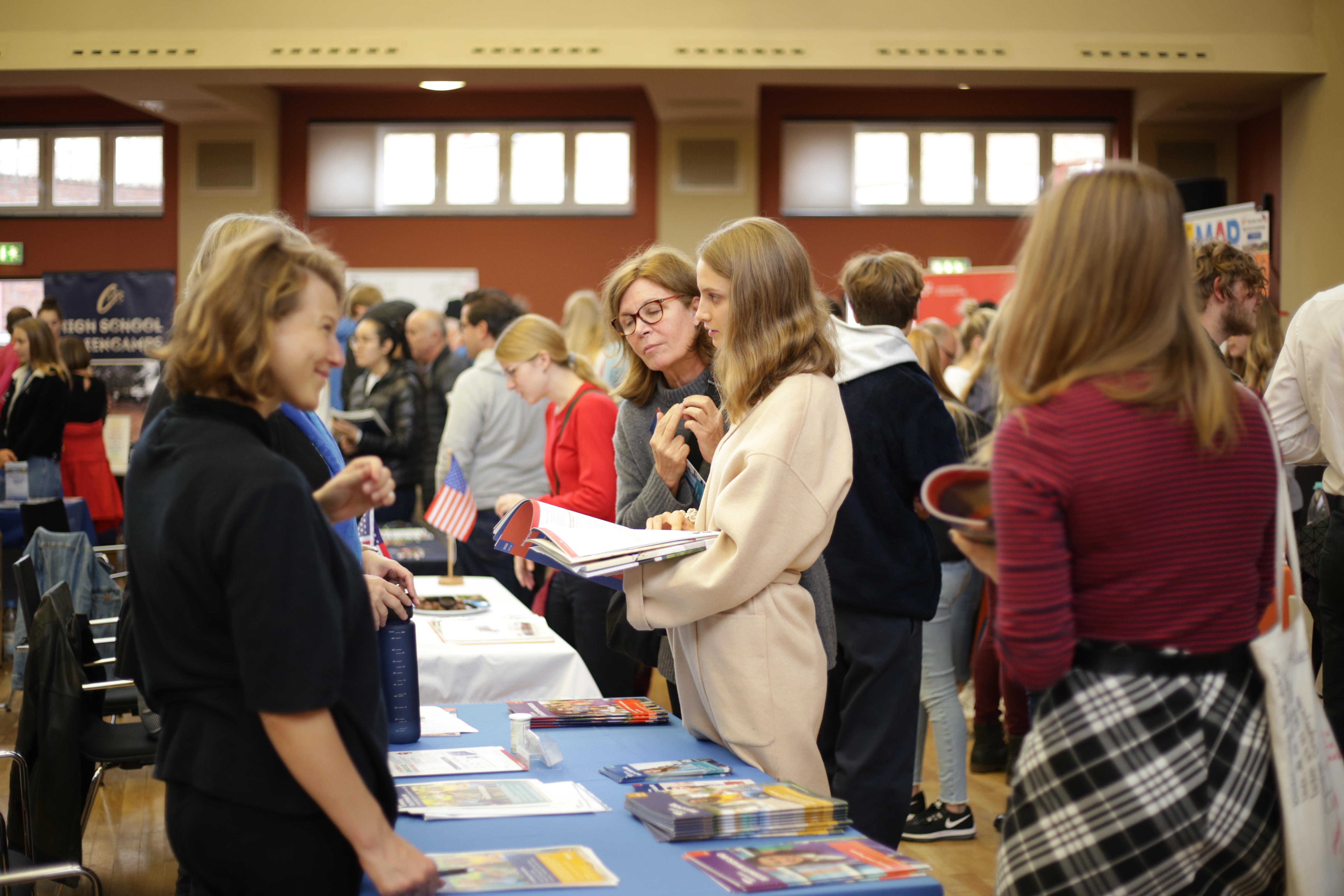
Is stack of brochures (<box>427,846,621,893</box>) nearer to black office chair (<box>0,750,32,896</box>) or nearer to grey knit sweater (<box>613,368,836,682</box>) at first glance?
grey knit sweater (<box>613,368,836,682</box>)

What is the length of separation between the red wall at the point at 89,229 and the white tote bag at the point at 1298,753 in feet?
38.0

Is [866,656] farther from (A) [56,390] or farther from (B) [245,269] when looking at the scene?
(A) [56,390]

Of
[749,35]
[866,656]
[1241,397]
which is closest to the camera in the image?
[1241,397]

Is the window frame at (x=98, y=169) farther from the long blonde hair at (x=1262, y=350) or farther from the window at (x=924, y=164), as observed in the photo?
the long blonde hair at (x=1262, y=350)

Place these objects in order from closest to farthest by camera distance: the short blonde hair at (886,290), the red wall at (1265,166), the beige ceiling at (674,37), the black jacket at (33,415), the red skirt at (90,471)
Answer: the short blonde hair at (886,290), the black jacket at (33,415), the red skirt at (90,471), the beige ceiling at (674,37), the red wall at (1265,166)

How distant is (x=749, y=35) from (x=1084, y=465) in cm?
831

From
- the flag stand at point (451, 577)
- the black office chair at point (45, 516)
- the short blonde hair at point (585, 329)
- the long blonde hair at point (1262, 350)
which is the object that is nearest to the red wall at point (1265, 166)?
the short blonde hair at point (585, 329)

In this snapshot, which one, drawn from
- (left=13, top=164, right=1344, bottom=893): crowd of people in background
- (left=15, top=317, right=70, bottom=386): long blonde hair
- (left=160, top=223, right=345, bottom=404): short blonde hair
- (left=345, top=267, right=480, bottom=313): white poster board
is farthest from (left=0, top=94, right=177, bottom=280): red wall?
(left=160, top=223, right=345, bottom=404): short blonde hair

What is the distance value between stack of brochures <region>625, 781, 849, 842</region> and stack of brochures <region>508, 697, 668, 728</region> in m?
0.42

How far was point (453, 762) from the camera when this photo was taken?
185 cm

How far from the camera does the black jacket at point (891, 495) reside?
8.22 ft

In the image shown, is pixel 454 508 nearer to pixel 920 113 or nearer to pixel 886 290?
pixel 886 290

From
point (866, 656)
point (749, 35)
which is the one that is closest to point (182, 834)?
point (866, 656)

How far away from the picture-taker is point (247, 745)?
1222 millimetres
